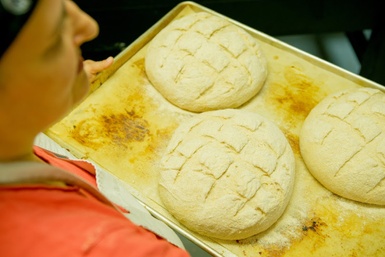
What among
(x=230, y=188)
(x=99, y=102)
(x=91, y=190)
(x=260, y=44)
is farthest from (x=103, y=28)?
(x=91, y=190)

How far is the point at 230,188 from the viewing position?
1.48 metres

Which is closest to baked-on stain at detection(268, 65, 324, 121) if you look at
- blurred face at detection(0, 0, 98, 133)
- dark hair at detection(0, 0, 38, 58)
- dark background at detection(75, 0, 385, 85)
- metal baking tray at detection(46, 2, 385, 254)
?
metal baking tray at detection(46, 2, 385, 254)

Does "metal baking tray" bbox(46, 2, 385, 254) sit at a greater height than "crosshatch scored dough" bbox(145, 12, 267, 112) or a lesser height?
lesser

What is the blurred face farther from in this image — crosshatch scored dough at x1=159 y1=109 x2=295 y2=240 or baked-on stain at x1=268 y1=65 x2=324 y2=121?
baked-on stain at x1=268 y1=65 x2=324 y2=121

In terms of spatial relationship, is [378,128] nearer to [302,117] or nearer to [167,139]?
[302,117]

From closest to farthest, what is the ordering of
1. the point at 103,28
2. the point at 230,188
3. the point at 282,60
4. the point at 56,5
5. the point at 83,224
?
the point at 56,5, the point at 83,224, the point at 230,188, the point at 282,60, the point at 103,28

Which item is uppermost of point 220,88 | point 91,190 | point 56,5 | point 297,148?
point 56,5

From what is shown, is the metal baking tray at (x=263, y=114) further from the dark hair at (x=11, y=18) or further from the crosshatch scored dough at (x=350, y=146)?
the dark hair at (x=11, y=18)

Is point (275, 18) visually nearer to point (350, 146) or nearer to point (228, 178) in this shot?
point (350, 146)

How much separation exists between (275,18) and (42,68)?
7.04 ft

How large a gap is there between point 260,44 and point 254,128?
27.0 inches

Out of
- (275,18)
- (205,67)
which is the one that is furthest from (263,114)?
(275,18)

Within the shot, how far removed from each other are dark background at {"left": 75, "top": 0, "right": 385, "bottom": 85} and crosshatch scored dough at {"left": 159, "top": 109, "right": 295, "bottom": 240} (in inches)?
40.1

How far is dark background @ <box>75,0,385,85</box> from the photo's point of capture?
2371 millimetres
